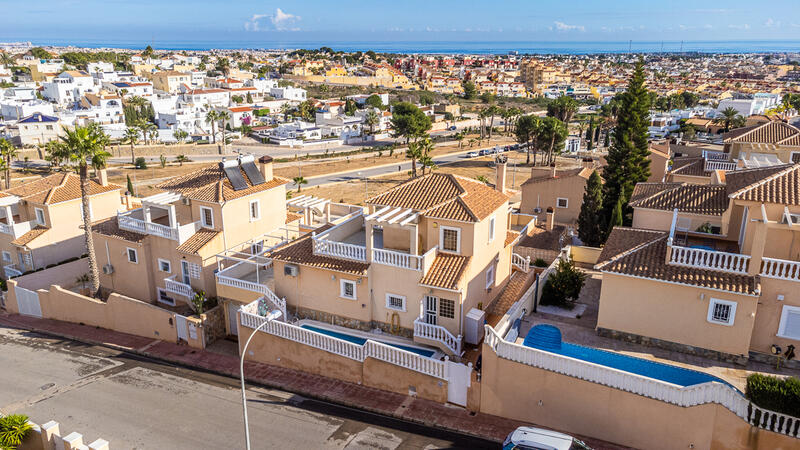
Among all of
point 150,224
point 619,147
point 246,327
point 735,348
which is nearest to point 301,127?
point 619,147

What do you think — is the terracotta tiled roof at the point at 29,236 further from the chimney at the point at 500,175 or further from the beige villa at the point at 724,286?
the beige villa at the point at 724,286

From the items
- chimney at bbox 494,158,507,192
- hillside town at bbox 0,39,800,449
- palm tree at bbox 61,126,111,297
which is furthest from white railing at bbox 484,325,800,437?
palm tree at bbox 61,126,111,297

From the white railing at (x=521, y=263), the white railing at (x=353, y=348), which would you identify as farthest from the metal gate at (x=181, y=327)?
the white railing at (x=521, y=263)

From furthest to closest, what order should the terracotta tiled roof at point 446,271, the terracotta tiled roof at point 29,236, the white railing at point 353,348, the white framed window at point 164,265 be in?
1. the terracotta tiled roof at point 29,236
2. the white framed window at point 164,265
3. the terracotta tiled roof at point 446,271
4. the white railing at point 353,348

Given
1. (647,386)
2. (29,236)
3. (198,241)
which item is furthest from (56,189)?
(647,386)

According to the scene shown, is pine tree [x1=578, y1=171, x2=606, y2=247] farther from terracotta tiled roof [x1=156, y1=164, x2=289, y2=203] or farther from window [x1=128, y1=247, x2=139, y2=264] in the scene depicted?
window [x1=128, y1=247, x2=139, y2=264]

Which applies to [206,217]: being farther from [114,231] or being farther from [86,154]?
[86,154]
